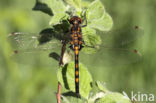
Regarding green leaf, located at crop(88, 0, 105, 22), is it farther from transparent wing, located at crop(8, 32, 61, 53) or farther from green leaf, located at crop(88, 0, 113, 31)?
transparent wing, located at crop(8, 32, 61, 53)

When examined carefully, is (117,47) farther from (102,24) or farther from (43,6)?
(43,6)

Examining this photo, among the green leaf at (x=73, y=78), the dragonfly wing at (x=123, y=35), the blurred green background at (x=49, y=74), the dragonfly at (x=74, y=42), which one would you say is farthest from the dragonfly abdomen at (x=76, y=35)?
the blurred green background at (x=49, y=74)

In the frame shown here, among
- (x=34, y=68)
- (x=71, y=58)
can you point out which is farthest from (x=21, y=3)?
(x=71, y=58)

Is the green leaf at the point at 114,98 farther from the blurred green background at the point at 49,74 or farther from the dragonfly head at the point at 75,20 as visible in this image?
the blurred green background at the point at 49,74

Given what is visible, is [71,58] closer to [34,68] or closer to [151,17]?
[34,68]

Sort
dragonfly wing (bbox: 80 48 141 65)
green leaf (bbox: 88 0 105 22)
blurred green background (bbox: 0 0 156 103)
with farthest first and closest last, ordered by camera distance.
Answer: blurred green background (bbox: 0 0 156 103)
dragonfly wing (bbox: 80 48 141 65)
green leaf (bbox: 88 0 105 22)

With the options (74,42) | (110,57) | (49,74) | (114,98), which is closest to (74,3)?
(74,42)

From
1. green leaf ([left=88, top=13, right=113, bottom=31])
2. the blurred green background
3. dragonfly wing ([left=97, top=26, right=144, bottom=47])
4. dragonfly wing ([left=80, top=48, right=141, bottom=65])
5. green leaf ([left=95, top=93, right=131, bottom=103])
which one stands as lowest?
the blurred green background

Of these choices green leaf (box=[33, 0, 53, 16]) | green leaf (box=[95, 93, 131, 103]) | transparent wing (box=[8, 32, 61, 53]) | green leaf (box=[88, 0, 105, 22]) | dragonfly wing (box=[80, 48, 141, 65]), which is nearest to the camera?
green leaf (box=[95, 93, 131, 103])

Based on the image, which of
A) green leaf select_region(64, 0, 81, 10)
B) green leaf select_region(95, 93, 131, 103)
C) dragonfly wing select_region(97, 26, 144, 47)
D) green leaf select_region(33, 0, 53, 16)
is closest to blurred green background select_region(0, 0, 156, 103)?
dragonfly wing select_region(97, 26, 144, 47)
